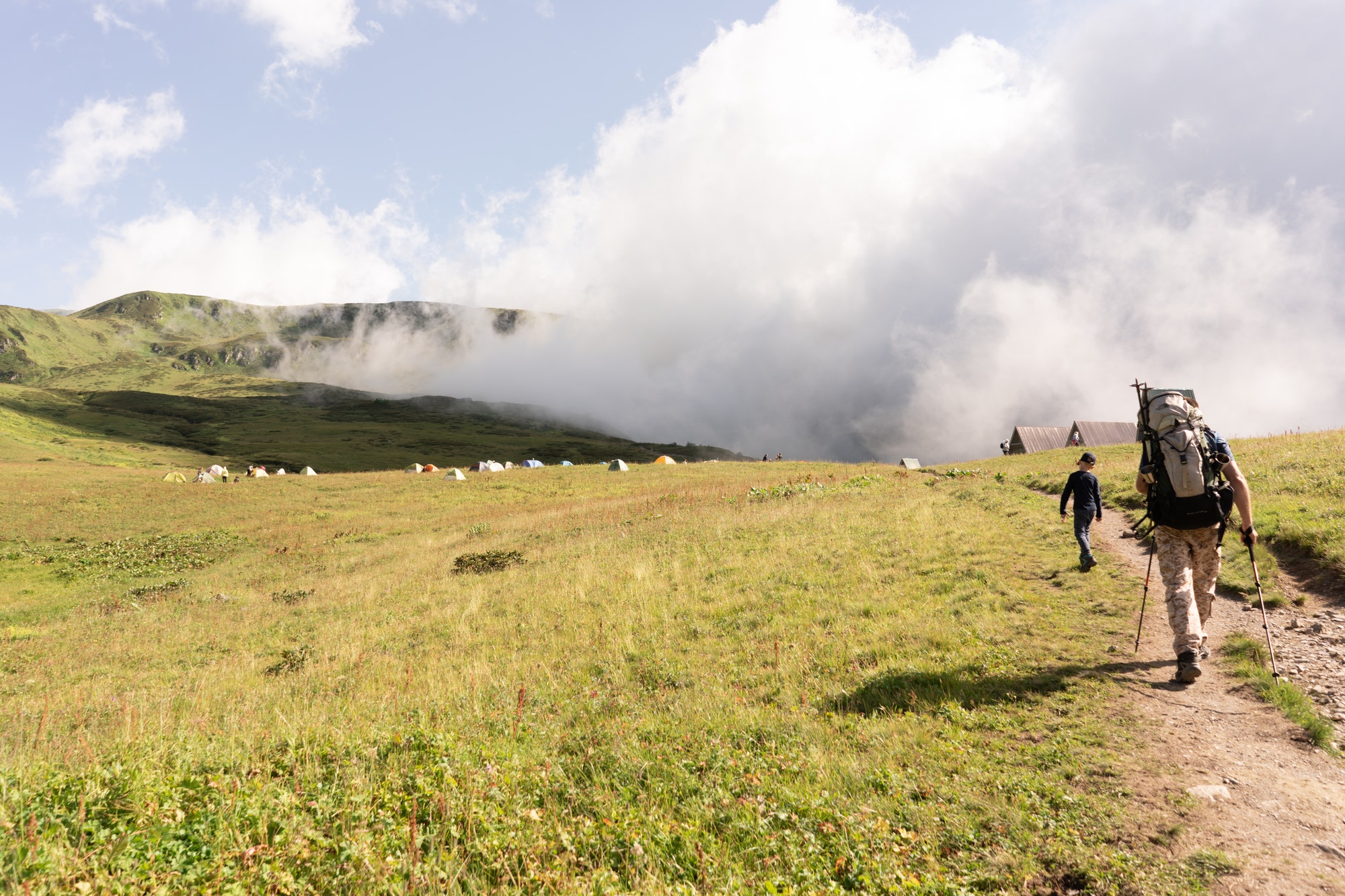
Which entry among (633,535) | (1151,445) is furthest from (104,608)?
(1151,445)

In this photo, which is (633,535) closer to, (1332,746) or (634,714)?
(634,714)

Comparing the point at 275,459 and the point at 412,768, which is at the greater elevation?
the point at 412,768

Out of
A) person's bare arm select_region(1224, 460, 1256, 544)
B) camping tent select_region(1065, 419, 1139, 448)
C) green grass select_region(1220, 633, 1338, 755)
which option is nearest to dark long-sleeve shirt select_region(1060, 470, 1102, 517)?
green grass select_region(1220, 633, 1338, 755)

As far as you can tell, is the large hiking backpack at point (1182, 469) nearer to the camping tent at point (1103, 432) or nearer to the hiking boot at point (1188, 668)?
the hiking boot at point (1188, 668)

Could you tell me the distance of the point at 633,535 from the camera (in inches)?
1024

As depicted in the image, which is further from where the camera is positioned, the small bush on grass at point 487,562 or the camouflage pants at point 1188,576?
the small bush on grass at point 487,562

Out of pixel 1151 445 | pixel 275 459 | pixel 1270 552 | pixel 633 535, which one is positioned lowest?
pixel 275 459

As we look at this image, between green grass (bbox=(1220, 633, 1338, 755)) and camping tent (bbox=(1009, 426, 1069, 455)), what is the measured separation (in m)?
83.3

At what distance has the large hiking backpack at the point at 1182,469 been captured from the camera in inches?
331

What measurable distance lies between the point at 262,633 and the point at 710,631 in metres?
13.5

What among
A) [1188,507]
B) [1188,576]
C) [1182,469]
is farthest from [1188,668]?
[1182,469]

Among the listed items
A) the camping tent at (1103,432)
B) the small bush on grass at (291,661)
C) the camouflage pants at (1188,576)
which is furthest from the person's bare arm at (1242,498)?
the camping tent at (1103,432)

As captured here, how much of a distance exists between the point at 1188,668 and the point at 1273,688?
0.80 m

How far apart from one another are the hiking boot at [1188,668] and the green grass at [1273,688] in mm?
557
